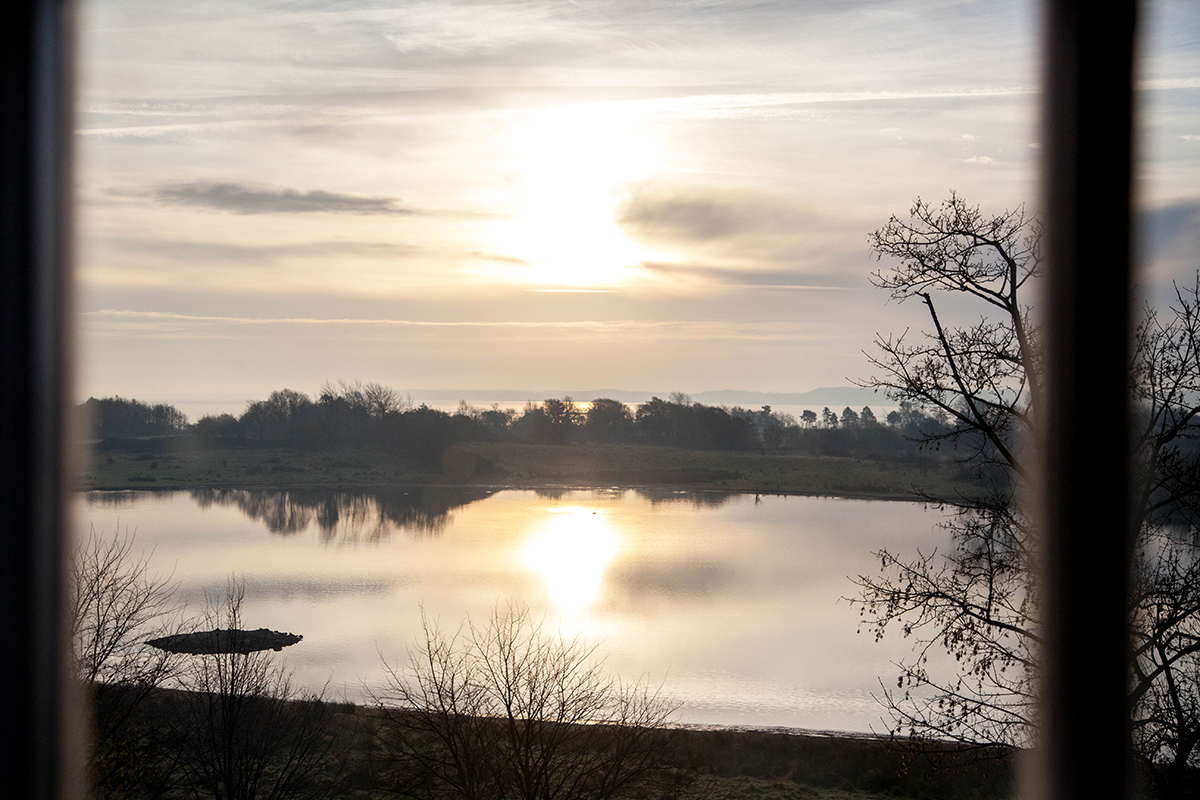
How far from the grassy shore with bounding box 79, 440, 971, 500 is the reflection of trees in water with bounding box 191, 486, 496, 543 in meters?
1.77

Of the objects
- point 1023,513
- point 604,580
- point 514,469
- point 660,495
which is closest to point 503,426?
point 514,469

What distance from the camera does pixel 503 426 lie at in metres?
46.0

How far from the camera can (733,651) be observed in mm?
11477

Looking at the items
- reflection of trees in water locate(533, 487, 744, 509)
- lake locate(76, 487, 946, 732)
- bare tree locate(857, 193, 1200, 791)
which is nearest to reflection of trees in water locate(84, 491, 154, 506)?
lake locate(76, 487, 946, 732)

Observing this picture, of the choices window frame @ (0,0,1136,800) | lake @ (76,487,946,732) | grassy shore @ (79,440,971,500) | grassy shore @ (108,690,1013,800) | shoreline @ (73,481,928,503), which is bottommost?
grassy shore @ (108,690,1013,800)

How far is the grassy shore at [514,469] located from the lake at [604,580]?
2825mm

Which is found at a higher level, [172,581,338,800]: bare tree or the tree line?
the tree line

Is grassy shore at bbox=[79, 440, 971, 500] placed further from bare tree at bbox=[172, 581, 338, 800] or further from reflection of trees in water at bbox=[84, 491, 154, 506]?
bare tree at bbox=[172, 581, 338, 800]

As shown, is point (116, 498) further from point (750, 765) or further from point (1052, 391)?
point (1052, 391)

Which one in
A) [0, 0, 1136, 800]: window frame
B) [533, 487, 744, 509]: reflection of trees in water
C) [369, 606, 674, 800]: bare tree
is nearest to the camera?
[0, 0, 1136, 800]: window frame

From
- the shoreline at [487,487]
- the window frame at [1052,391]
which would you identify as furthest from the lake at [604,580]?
the window frame at [1052,391]

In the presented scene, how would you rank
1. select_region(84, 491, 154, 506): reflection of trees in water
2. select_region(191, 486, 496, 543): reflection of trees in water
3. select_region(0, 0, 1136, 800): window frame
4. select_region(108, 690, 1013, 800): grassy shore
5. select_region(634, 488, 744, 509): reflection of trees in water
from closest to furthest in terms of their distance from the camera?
select_region(0, 0, 1136, 800): window frame → select_region(108, 690, 1013, 800): grassy shore → select_region(191, 486, 496, 543): reflection of trees in water → select_region(84, 491, 154, 506): reflection of trees in water → select_region(634, 488, 744, 509): reflection of trees in water

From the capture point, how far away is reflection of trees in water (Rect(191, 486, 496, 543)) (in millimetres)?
22953

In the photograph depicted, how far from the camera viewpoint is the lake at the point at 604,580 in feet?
34.1
